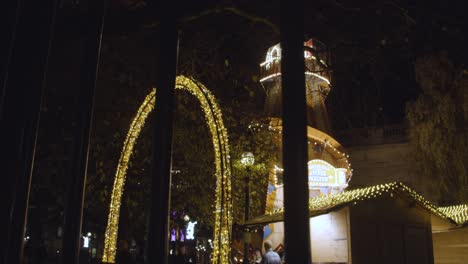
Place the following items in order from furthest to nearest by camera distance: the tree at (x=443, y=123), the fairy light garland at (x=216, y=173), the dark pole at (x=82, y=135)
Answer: the tree at (x=443, y=123)
the fairy light garland at (x=216, y=173)
the dark pole at (x=82, y=135)

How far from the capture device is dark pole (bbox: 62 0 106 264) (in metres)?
7.02

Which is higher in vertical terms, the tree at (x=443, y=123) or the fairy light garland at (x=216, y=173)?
the tree at (x=443, y=123)

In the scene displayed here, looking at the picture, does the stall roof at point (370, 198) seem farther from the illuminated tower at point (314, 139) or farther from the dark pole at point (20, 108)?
the dark pole at point (20, 108)

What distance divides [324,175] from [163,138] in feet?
38.3

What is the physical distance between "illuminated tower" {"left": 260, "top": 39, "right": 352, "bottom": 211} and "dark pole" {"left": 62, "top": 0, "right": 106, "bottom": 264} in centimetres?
986

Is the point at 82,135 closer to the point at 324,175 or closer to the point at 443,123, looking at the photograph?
the point at 324,175

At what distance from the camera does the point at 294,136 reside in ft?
17.6

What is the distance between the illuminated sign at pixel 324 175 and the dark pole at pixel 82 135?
1088cm

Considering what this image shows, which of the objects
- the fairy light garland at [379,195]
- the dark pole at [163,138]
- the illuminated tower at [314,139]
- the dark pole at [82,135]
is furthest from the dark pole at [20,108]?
the illuminated tower at [314,139]

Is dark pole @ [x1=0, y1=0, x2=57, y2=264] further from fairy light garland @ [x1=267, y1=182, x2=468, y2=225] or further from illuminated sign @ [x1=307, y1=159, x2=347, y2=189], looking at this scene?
illuminated sign @ [x1=307, y1=159, x2=347, y2=189]

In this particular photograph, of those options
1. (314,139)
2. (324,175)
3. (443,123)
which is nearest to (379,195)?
(324,175)

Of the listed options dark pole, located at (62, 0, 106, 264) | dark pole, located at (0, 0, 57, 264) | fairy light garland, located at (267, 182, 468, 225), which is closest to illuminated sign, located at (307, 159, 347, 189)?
fairy light garland, located at (267, 182, 468, 225)

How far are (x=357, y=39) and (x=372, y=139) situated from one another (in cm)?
2213

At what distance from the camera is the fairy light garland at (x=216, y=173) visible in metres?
8.70
